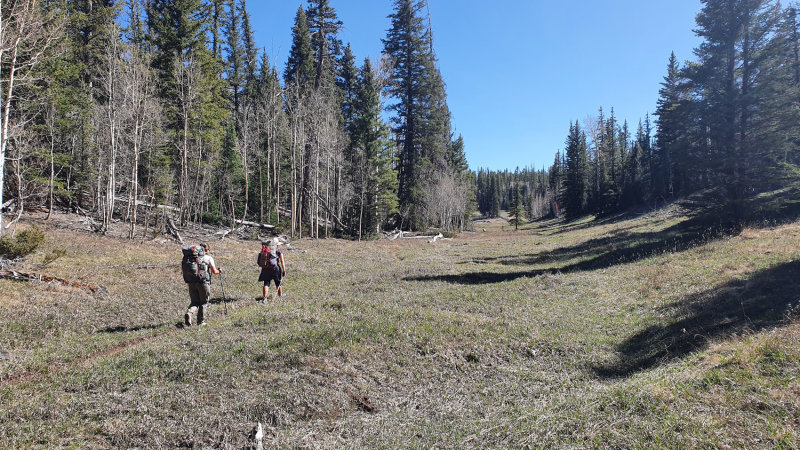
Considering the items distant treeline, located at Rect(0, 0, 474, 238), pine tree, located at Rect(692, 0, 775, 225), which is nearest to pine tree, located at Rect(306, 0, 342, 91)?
distant treeline, located at Rect(0, 0, 474, 238)

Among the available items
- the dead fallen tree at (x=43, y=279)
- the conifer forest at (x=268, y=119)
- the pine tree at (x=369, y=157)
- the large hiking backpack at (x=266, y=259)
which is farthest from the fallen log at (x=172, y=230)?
the pine tree at (x=369, y=157)

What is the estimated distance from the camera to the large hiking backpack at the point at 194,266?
30.8ft

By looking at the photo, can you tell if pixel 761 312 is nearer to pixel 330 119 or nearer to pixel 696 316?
pixel 696 316

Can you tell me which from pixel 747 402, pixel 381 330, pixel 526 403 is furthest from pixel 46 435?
pixel 747 402

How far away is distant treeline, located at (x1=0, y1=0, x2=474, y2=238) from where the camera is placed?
21.5m

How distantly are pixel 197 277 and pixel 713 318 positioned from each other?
12.5 meters

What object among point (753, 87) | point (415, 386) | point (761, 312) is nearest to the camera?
point (415, 386)

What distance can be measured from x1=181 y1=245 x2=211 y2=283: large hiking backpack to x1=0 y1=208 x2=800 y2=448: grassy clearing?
51.2 inches

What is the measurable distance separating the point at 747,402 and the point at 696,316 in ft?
17.2

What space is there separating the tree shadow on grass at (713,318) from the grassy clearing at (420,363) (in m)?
0.07

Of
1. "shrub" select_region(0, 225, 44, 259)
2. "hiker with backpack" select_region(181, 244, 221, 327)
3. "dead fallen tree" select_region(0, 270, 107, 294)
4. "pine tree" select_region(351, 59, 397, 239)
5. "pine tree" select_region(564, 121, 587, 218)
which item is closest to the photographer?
"hiker with backpack" select_region(181, 244, 221, 327)

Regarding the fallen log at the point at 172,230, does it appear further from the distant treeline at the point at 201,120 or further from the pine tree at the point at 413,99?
the pine tree at the point at 413,99

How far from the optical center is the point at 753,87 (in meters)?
20.7

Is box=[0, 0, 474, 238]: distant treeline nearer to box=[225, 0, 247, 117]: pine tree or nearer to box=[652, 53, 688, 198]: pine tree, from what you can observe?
box=[225, 0, 247, 117]: pine tree
